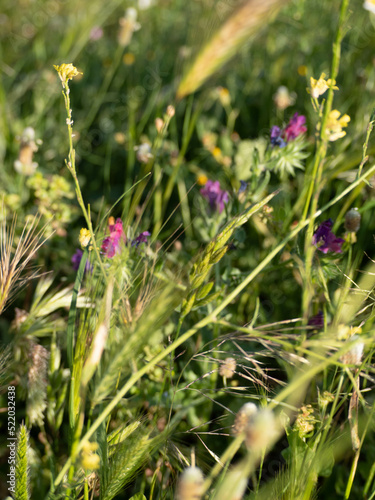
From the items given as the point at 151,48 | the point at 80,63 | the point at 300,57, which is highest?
the point at 300,57

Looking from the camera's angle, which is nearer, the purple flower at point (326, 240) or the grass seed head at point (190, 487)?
the grass seed head at point (190, 487)

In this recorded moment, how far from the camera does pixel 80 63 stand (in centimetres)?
206

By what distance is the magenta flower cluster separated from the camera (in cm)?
95

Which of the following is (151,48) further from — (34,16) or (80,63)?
(34,16)

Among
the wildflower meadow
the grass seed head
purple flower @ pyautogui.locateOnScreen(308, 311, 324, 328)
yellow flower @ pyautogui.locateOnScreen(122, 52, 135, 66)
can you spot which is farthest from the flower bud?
yellow flower @ pyautogui.locateOnScreen(122, 52, 135, 66)

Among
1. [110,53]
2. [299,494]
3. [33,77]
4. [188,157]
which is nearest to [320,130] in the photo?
[299,494]

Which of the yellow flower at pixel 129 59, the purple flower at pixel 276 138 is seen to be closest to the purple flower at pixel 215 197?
the purple flower at pixel 276 138

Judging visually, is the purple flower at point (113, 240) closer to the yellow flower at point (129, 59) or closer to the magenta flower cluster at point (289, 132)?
the magenta flower cluster at point (289, 132)

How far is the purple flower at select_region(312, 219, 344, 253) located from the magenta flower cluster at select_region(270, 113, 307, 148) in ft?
0.61

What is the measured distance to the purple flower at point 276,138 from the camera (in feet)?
3.13

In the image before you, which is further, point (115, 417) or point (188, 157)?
point (188, 157)

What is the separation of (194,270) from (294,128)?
0.44 meters

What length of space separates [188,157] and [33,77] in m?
0.69

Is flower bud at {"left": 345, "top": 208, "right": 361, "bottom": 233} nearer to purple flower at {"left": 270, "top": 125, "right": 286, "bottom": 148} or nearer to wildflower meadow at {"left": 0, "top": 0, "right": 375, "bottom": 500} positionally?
wildflower meadow at {"left": 0, "top": 0, "right": 375, "bottom": 500}
